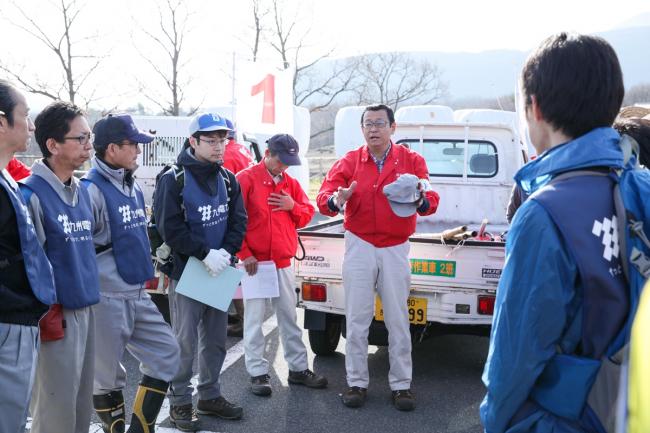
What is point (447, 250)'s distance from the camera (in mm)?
5078

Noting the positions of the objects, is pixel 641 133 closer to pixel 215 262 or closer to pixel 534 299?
pixel 534 299

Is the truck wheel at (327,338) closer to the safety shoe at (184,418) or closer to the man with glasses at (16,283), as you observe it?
the safety shoe at (184,418)

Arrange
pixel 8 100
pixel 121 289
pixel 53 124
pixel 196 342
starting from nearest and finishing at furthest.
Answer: pixel 8 100, pixel 53 124, pixel 121 289, pixel 196 342

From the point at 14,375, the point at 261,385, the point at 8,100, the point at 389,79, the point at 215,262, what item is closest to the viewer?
the point at 14,375

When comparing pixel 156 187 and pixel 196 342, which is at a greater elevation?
pixel 156 187

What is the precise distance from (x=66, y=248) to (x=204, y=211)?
1.37 metres

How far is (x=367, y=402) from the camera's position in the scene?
16.4 feet

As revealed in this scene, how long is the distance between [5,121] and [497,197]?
18.5 ft

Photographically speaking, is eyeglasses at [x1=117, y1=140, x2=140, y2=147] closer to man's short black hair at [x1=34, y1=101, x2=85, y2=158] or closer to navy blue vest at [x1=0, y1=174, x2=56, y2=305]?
man's short black hair at [x1=34, y1=101, x2=85, y2=158]

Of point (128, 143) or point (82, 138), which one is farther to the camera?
point (128, 143)

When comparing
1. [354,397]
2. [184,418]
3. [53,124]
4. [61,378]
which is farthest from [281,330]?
[53,124]

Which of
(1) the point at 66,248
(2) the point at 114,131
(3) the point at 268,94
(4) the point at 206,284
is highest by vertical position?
(3) the point at 268,94

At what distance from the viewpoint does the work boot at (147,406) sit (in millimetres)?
3859

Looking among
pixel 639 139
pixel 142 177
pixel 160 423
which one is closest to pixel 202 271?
pixel 160 423
